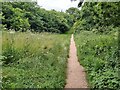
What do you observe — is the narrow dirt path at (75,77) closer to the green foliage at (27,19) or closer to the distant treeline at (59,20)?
the distant treeline at (59,20)

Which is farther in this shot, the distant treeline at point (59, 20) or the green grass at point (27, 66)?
the distant treeline at point (59, 20)

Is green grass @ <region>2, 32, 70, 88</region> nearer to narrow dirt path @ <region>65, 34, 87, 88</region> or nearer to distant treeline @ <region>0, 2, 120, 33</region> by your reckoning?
narrow dirt path @ <region>65, 34, 87, 88</region>

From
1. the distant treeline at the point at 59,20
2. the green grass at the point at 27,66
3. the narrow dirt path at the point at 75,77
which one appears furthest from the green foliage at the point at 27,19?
the narrow dirt path at the point at 75,77

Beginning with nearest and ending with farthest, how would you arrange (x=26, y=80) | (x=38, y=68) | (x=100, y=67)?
(x=26, y=80) < (x=38, y=68) < (x=100, y=67)

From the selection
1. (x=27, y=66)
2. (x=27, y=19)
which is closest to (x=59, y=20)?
(x=27, y=19)

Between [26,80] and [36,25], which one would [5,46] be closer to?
[26,80]

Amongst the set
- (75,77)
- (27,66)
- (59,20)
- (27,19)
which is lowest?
(75,77)

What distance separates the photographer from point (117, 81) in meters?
8.66

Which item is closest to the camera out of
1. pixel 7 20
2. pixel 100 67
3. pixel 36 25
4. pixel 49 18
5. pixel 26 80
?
pixel 26 80

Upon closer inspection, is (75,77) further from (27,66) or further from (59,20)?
(59,20)

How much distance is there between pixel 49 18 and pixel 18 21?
2227 centimetres

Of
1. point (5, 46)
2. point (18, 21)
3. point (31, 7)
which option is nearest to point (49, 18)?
point (31, 7)

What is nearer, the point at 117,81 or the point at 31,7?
the point at 117,81

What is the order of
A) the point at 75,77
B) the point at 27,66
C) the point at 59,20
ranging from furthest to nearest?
the point at 59,20 → the point at 75,77 → the point at 27,66
